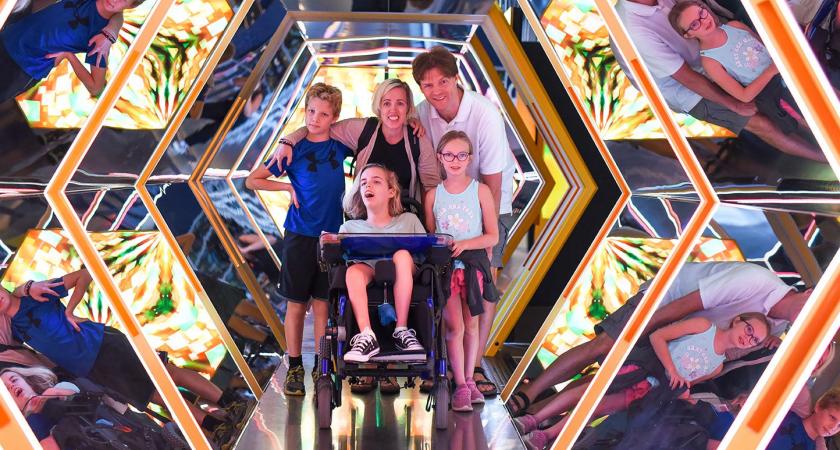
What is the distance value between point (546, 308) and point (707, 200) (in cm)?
183

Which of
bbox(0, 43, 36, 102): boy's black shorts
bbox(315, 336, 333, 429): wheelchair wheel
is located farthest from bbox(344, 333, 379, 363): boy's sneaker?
bbox(0, 43, 36, 102): boy's black shorts

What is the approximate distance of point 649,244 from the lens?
3977mm

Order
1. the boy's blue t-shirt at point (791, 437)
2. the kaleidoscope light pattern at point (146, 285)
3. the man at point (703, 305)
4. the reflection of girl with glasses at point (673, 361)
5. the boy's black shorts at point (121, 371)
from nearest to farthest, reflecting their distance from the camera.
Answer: the boy's blue t-shirt at point (791, 437) → the man at point (703, 305) → the reflection of girl with glasses at point (673, 361) → the kaleidoscope light pattern at point (146, 285) → the boy's black shorts at point (121, 371)

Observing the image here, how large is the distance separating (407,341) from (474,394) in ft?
2.66

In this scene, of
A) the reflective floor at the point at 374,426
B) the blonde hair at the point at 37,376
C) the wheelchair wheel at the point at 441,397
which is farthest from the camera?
the wheelchair wheel at the point at 441,397

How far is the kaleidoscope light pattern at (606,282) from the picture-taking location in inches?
143

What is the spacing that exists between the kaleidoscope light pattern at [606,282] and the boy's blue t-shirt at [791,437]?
1.01 metres

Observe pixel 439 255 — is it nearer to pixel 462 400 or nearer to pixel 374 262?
pixel 374 262

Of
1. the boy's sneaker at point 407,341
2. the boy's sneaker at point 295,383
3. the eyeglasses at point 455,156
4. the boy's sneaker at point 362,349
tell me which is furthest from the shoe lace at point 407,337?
the boy's sneaker at point 295,383

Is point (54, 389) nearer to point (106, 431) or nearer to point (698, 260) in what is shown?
point (106, 431)

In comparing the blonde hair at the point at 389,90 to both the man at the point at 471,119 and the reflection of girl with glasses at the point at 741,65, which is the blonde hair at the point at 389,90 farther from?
the reflection of girl with glasses at the point at 741,65

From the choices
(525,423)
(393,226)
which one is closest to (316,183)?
(393,226)

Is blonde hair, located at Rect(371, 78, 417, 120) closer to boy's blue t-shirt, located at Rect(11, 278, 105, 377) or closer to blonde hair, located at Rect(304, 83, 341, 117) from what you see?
blonde hair, located at Rect(304, 83, 341, 117)

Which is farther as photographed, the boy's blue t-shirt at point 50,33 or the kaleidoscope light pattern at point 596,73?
the kaleidoscope light pattern at point 596,73
